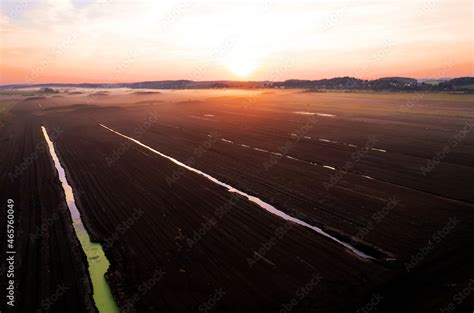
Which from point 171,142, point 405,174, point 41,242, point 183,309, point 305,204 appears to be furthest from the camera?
point 171,142

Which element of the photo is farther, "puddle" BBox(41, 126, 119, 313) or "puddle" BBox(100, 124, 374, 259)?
"puddle" BBox(100, 124, 374, 259)

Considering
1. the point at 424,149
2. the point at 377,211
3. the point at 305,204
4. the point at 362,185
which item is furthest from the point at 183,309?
the point at 424,149

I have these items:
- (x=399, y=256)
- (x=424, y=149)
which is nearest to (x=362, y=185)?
(x=399, y=256)

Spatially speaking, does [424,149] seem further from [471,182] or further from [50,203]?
[50,203]

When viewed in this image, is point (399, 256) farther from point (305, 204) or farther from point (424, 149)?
point (424, 149)

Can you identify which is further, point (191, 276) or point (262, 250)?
point (262, 250)

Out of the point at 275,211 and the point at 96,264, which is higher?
the point at 96,264

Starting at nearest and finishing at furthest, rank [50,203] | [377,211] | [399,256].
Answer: [399,256] < [377,211] < [50,203]

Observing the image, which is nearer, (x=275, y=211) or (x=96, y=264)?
(x=96, y=264)

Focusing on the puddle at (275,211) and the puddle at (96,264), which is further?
the puddle at (275,211)
